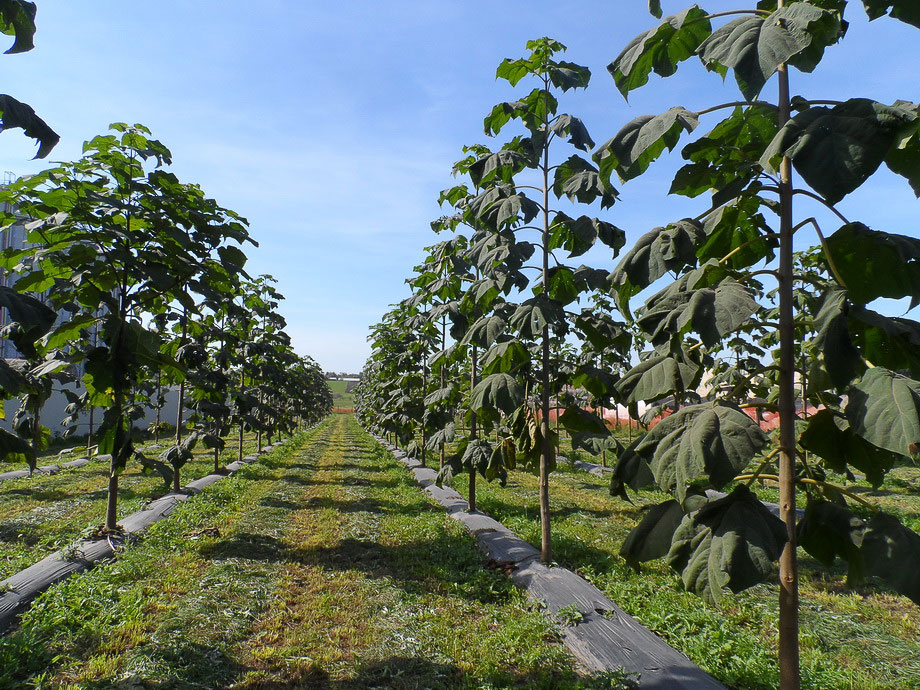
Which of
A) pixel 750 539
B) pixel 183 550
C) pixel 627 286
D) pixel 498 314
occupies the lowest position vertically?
pixel 183 550

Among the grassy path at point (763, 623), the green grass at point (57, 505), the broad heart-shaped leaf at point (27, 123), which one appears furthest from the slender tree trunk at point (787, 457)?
the green grass at point (57, 505)

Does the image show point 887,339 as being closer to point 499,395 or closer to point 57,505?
point 499,395

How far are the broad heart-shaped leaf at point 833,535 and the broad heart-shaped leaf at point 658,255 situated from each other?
914mm

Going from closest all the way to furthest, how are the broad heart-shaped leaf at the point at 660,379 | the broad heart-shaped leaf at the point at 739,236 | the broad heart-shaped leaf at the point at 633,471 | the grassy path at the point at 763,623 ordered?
the broad heart-shaped leaf at the point at 660,379 → the broad heart-shaped leaf at the point at 633,471 → the broad heart-shaped leaf at the point at 739,236 → the grassy path at the point at 763,623

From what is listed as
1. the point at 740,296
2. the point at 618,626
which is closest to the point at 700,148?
the point at 740,296

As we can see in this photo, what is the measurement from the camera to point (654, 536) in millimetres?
1921

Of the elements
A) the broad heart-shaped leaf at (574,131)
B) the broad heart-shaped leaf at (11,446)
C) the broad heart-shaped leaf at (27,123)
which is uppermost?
the broad heart-shaped leaf at (574,131)

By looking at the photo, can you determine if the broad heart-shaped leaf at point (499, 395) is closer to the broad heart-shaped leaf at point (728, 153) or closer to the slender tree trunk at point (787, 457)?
the broad heart-shaped leaf at point (728, 153)

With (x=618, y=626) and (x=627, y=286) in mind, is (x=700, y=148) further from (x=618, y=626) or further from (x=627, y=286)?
(x=618, y=626)

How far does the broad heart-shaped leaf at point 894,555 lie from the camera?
1.51 meters

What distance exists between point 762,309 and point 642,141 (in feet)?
2.26

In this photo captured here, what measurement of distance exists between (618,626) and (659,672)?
591 mm

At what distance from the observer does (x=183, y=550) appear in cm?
555

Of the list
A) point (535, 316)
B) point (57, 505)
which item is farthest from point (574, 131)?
point (57, 505)
